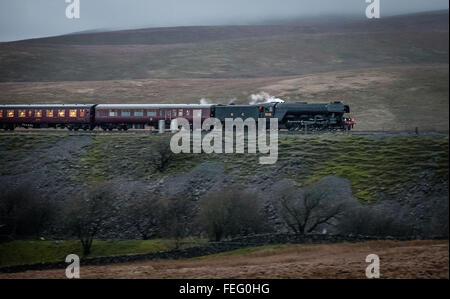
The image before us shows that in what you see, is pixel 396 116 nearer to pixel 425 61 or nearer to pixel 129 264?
pixel 425 61

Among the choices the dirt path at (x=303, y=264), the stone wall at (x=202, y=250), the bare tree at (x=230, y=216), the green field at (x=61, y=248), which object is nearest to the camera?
the dirt path at (x=303, y=264)

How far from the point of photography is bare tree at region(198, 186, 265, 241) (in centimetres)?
3678

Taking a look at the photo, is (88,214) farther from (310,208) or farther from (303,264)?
(303,264)

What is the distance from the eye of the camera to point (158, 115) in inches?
Result: 2267

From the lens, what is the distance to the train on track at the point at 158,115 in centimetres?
5225

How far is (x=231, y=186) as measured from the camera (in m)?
43.0

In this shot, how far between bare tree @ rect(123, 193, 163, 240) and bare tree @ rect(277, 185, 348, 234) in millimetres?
8797

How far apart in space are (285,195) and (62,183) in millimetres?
19450

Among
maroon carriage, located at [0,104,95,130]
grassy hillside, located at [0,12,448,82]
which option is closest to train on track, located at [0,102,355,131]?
maroon carriage, located at [0,104,95,130]

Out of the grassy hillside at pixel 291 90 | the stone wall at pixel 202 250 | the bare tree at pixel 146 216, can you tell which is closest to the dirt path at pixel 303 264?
the stone wall at pixel 202 250

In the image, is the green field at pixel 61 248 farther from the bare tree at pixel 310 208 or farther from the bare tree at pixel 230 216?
the bare tree at pixel 310 208

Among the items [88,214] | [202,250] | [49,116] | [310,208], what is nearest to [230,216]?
[202,250]

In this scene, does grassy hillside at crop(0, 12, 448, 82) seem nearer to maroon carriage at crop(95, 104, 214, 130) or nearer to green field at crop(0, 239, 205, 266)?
maroon carriage at crop(95, 104, 214, 130)

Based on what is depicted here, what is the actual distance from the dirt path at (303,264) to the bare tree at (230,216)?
4.32m
